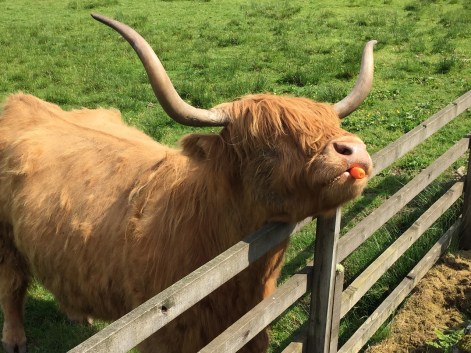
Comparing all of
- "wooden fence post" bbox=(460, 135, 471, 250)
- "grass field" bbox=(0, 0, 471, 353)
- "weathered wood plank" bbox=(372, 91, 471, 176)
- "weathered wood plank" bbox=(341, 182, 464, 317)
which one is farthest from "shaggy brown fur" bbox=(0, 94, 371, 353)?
"wooden fence post" bbox=(460, 135, 471, 250)

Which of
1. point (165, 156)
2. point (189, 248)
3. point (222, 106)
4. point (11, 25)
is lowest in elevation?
point (11, 25)

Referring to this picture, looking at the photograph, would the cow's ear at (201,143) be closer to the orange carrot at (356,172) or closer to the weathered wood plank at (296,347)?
the orange carrot at (356,172)

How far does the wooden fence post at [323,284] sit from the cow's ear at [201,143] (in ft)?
2.13

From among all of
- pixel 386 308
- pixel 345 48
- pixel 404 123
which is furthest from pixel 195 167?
pixel 345 48

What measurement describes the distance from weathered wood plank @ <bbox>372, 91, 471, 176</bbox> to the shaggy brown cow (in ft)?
1.63

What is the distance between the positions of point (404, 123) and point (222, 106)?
224 inches

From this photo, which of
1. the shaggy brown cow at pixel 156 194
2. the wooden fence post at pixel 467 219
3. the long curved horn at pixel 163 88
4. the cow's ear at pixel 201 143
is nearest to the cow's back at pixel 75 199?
the shaggy brown cow at pixel 156 194

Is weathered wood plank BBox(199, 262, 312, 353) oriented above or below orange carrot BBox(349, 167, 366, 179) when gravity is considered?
below

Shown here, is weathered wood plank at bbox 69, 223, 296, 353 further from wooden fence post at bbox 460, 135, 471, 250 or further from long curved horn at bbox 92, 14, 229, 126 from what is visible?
wooden fence post at bbox 460, 135, 471, 250

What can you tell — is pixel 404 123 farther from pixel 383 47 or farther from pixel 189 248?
pixel 189 248

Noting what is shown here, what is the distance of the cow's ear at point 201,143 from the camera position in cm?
298

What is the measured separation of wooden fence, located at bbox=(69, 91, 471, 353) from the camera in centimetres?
204

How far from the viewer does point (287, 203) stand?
2.78 metres

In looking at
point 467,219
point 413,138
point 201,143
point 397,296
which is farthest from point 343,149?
point 467,219
